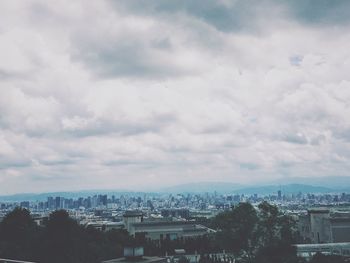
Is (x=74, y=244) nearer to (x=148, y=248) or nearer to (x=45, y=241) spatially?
(x=45, y=241)

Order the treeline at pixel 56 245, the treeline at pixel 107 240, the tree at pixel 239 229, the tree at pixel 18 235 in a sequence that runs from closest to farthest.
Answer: the tree at pixel 18 235 < the treeline at pixel 56 245 < the treeline at pixel 107 240 < the tree at pixel 239 229

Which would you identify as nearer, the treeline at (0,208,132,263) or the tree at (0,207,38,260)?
the tree at (0,207,38,260)

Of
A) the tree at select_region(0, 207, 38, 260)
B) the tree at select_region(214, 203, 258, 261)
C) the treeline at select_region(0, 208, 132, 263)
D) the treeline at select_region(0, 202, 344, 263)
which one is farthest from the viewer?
the tree at select_region(214, 203, 258, 261)

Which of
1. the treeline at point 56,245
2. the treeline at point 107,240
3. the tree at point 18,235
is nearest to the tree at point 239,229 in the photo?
the treeline at point 107,240

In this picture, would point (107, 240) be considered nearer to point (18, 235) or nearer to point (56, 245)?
point (18, 235)

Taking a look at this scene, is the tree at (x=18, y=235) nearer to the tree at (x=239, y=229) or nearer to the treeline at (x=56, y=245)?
the treeline at (x=56, y=245)

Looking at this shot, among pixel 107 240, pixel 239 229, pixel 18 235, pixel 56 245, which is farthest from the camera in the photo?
pixel 107 240

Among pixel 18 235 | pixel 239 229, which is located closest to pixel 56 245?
pixel 18 235

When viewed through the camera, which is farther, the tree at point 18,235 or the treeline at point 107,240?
the treeline at point 107,240

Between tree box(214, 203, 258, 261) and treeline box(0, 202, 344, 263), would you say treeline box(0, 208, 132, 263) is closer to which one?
treeline box(0, 202, 344, 263)

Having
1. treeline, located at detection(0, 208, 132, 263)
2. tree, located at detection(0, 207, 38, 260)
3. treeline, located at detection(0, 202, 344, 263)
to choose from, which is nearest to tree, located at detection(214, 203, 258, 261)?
treeline, located at detection(0, 202, 344, 263)
